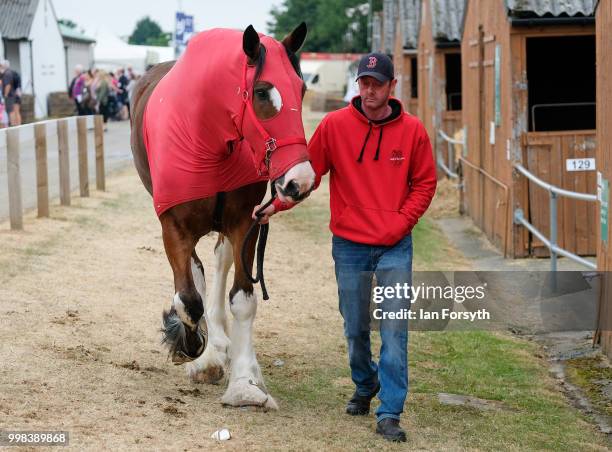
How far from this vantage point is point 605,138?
26.5 ft

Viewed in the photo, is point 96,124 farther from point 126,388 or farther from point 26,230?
point 126,388

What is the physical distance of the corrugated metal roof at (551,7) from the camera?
11.6 metres

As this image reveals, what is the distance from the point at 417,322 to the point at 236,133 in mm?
→ 3035

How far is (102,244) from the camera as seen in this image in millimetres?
11367

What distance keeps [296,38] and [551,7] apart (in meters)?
6.56

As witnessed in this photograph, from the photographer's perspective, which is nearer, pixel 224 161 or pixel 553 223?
pixel 224 161

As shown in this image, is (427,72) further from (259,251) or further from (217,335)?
(259,251)

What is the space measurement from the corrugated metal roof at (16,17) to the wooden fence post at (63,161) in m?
30.7

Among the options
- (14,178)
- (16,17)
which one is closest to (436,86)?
(14,178)

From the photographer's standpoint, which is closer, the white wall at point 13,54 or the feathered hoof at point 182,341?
the feathered hoof at point 182,341

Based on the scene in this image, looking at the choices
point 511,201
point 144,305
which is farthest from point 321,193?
point 144,305

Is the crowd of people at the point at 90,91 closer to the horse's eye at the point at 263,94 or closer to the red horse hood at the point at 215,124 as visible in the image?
the red horse hood at the point at 215,124

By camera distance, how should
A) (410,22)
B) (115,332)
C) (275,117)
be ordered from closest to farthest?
(275,117), (115,332), (410,22)

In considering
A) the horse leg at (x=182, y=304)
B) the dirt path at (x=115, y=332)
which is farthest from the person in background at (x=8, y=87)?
the horse leg at (x=182, y=304)
